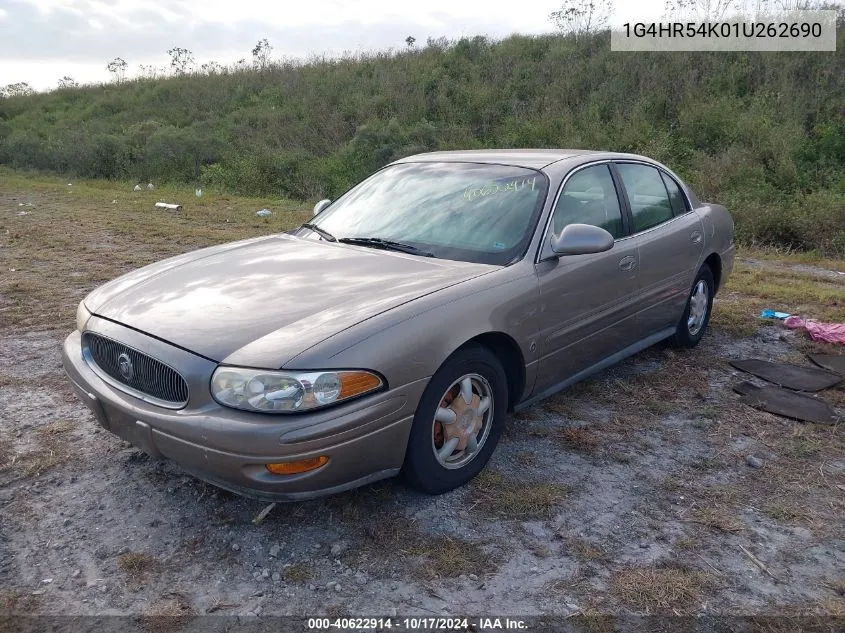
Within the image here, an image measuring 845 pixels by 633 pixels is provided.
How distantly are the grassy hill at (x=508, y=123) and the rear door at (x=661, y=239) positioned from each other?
5.89m

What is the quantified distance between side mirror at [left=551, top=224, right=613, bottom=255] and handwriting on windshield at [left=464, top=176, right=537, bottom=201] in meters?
0.43

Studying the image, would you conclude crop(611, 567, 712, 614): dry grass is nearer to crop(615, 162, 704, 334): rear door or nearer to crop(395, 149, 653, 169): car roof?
crop(615, 162, 704, 334): rear door

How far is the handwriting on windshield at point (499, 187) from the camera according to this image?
3.91 metres

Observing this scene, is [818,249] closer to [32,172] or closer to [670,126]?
[670,126]

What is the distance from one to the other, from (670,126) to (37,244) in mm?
12709

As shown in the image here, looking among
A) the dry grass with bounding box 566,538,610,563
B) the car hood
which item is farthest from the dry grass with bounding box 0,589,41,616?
the dry grass with bounding box 566,538,610,563

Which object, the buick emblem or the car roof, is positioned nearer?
the buick emblem

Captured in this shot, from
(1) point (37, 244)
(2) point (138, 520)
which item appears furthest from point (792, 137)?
(2) point (138, 520)

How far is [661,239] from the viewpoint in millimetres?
4594

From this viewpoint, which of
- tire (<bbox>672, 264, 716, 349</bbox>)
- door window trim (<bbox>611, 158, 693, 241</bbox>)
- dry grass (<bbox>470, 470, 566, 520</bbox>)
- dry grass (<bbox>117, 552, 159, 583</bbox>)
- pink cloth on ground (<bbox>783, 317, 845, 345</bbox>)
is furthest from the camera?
pink cloth on ground (<bbox>783, 317, 845, 345</bbox>)

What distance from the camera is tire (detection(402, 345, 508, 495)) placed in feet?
9.76

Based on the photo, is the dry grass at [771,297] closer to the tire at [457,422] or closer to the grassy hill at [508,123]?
the grassy hill at [508,123]

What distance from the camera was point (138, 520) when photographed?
2.99 m

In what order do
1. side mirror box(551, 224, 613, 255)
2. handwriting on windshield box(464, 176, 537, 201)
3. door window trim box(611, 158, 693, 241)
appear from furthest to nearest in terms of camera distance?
door window trim box(611, 158, 693, 241) → handwriting on windshield box(464, 176, 537, 201) → side mirror box(551, 224, 613, 255)
